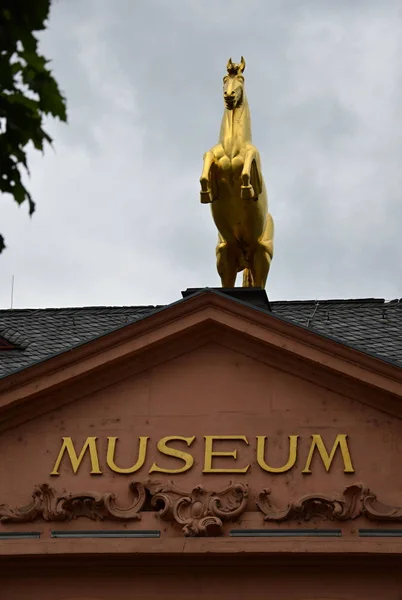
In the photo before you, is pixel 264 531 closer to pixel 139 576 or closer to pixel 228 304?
pixel 139 576

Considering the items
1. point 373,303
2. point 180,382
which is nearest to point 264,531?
point 180,382

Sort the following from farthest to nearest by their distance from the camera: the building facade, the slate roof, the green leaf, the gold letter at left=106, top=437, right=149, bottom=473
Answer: the slate roof < the gold letter at left=106, top=437, right=149, bottom=473 < the building facade < the green leaf

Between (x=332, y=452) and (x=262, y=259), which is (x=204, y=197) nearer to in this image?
(x=262, y=259)

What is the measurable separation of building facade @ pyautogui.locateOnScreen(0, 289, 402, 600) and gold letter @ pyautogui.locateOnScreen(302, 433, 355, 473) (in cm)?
2

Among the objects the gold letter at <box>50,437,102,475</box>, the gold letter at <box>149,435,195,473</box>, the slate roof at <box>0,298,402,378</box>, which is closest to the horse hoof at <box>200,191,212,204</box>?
the slate roof at <box>0,298,402,378</box>

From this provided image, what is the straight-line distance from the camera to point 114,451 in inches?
809

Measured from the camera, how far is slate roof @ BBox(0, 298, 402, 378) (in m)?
24.4

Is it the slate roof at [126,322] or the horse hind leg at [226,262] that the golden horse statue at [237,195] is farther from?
the slate roof at [126,322]

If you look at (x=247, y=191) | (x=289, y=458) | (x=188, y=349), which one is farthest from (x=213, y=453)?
(x=247, y=191)

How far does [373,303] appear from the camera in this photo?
88.2 feet

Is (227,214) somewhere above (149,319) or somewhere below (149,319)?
above

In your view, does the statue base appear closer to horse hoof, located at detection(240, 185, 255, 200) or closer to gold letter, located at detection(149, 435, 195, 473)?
horse hoof, located at detection(240, 185, 255, 200)

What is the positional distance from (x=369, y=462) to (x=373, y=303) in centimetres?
708

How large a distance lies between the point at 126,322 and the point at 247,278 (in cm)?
192
